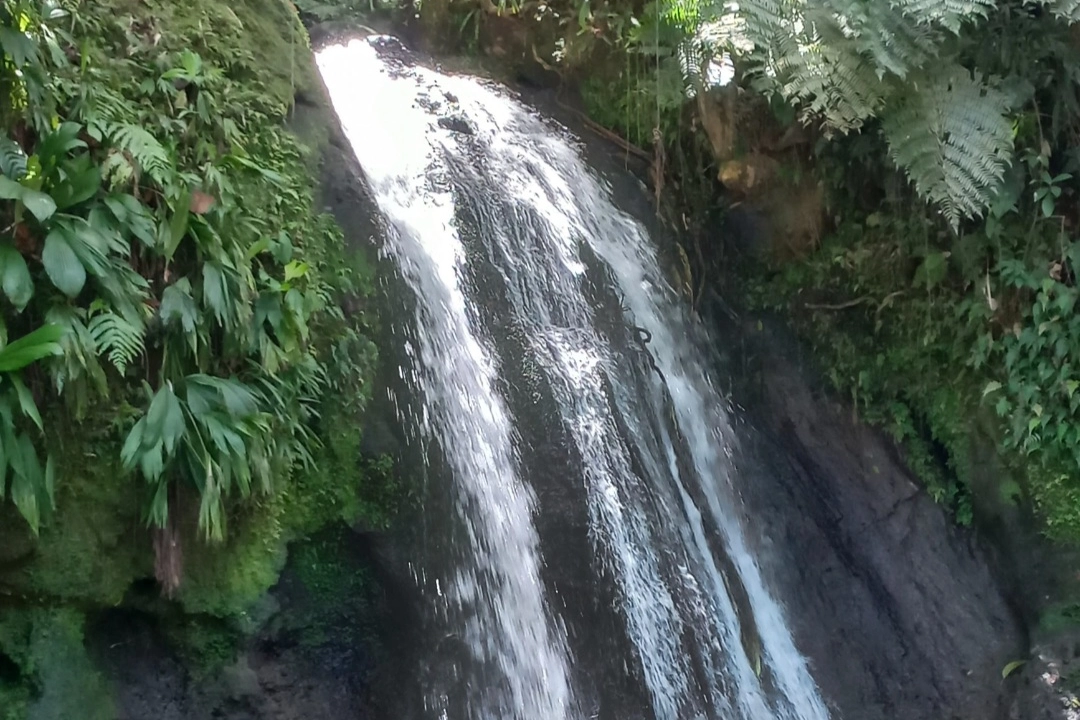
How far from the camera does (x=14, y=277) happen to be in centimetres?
275

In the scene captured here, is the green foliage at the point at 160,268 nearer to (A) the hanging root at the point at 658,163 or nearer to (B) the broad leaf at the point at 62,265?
(B) the broad leaf at the point at 62,265

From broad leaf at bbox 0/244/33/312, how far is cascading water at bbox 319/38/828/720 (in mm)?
1914

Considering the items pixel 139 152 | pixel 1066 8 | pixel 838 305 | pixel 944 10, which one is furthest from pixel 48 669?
pixel 1066 8

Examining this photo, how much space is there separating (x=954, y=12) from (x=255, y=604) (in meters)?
4.02

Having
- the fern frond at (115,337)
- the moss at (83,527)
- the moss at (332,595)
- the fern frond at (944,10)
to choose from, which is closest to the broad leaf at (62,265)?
the fern frond at (115,337)

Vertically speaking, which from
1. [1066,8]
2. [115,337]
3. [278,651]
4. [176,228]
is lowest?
[278,651]

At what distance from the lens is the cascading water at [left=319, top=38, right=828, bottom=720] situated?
4109 mm

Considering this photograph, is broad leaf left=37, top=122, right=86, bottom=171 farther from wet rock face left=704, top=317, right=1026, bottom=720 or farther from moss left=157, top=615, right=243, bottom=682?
wet rock face left=704, top=317, right=1026, bottom=720

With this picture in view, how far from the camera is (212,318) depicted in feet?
10.8

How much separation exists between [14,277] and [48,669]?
4.69 feet

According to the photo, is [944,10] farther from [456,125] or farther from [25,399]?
[25,399]

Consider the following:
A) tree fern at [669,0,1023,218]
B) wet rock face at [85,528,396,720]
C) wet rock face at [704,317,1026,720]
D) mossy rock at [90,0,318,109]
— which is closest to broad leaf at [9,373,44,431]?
wet rock face at [85,528,396,720]

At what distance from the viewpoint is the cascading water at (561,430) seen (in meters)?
4.11

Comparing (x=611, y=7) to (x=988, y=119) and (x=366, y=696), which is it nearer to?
(x=988, y=119)
